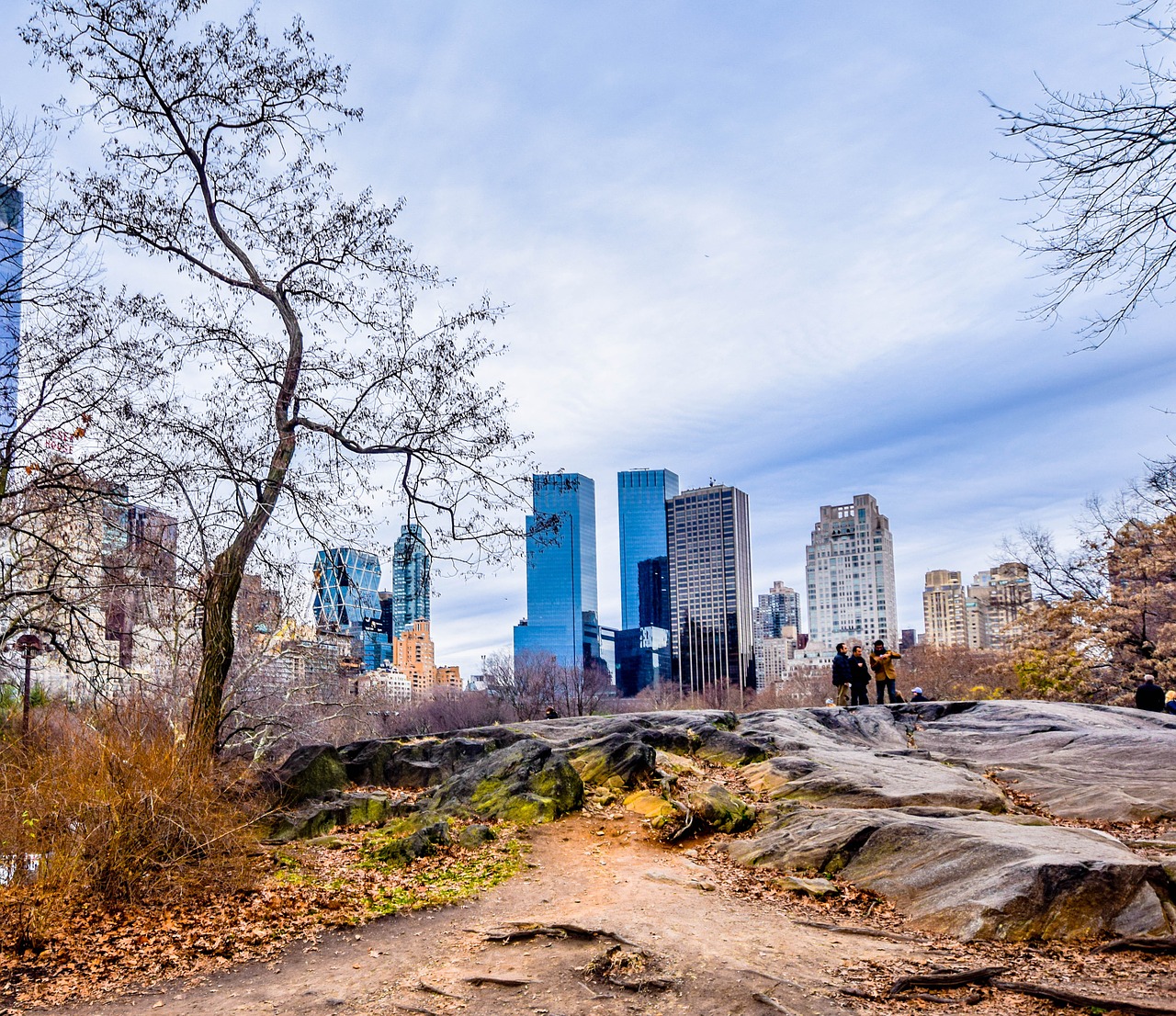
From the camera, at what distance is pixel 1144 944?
22.2 ft

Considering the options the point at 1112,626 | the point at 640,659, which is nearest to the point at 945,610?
the point at 640,659

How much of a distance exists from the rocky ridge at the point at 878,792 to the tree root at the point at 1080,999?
1.30m

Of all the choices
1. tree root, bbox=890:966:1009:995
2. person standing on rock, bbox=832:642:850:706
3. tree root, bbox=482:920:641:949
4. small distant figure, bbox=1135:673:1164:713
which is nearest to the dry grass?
tree root, bbox=482:920:641:949

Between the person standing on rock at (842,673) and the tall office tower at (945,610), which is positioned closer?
the person standing on rock at (842,673)

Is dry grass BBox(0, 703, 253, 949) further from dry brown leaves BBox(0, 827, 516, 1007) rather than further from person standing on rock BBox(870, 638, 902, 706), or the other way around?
person standing on rock BBox(870, 638, 902, 706)

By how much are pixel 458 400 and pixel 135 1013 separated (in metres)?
9.77

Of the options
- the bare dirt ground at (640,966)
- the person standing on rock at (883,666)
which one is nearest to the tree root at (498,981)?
the bare dirt ground at (640,966)

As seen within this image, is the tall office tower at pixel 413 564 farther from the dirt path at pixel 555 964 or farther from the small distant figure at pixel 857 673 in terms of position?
the small distant figure at pixel 857 673

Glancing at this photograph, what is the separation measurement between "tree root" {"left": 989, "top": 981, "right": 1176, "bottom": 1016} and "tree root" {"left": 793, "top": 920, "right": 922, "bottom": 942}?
4.39 ft

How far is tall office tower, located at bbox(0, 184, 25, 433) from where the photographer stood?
1053cm

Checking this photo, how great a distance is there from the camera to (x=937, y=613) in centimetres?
18738

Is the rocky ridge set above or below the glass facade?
above

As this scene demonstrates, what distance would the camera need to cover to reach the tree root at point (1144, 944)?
265 inches

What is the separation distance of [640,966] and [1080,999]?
9.71ft
